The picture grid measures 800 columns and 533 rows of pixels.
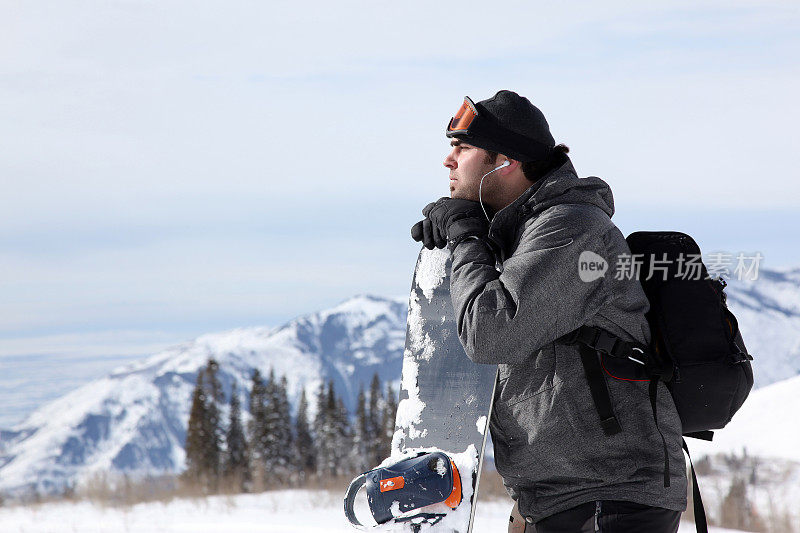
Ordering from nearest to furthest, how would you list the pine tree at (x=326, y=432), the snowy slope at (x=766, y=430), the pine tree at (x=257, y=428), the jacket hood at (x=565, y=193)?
the jacket hood at (x=565, y=193) < the snowy slope at (x=766, y=430) < the pine tree at (x=257, y=428) < the pine tree at (x=326, y=432)

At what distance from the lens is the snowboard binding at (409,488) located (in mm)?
2639

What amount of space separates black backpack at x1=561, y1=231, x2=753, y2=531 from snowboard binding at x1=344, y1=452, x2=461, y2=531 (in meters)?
0.73

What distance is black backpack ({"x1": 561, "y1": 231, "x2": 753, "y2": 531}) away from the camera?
2195mm

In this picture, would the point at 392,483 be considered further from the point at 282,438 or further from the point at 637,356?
the point at 282,438

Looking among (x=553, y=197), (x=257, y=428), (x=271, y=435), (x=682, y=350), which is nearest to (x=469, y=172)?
(x=553, y=197)

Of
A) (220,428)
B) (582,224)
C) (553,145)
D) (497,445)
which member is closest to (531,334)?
(582,224)

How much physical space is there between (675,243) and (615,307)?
1.09ft

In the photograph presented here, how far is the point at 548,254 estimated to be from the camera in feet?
7.11

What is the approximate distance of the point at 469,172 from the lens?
267cm

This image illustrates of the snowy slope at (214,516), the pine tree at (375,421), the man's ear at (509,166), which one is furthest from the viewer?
the pine tree at (375,421)

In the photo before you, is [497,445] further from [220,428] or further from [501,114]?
[220,428]
